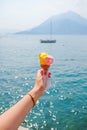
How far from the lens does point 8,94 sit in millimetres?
21625

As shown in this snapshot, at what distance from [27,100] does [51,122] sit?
12.1 meters

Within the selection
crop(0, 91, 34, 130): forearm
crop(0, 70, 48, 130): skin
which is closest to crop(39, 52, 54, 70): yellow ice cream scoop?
crop(0, 70, 48, 130): skin

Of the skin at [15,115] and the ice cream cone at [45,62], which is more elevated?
the ice cream cone at [45,62]

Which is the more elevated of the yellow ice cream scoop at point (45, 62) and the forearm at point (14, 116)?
the yellow ice cream scoop at point (45, 62)

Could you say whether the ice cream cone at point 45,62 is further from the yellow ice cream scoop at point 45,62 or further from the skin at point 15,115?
the skin at point 15,115

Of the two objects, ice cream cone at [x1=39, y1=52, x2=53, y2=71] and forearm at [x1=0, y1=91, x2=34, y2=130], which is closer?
forearm at [x1=0, y1=91, x2=34, y2=130]

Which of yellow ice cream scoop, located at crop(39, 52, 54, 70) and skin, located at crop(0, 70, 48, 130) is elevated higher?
yellow ice cream scoop, located at crop(39, 52, 54, 70)

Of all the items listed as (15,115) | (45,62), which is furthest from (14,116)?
(45,62)

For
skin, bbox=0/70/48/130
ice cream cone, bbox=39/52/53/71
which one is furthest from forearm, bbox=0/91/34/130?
ice cream cone, bbox=39/52/53/71

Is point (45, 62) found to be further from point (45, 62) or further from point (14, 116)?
point (14, 116)

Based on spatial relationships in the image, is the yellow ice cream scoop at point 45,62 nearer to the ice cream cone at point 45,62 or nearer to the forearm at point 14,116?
the ice cream cone at point 45,62

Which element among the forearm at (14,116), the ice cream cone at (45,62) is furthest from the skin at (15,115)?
the ice cream cone at (45,62)

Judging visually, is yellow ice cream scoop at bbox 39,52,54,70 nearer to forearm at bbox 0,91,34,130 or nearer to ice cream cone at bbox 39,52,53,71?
ice cream cone at bbox 39,52,53,71

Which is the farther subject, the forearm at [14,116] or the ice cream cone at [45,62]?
the ice cream cone at [45,62]
